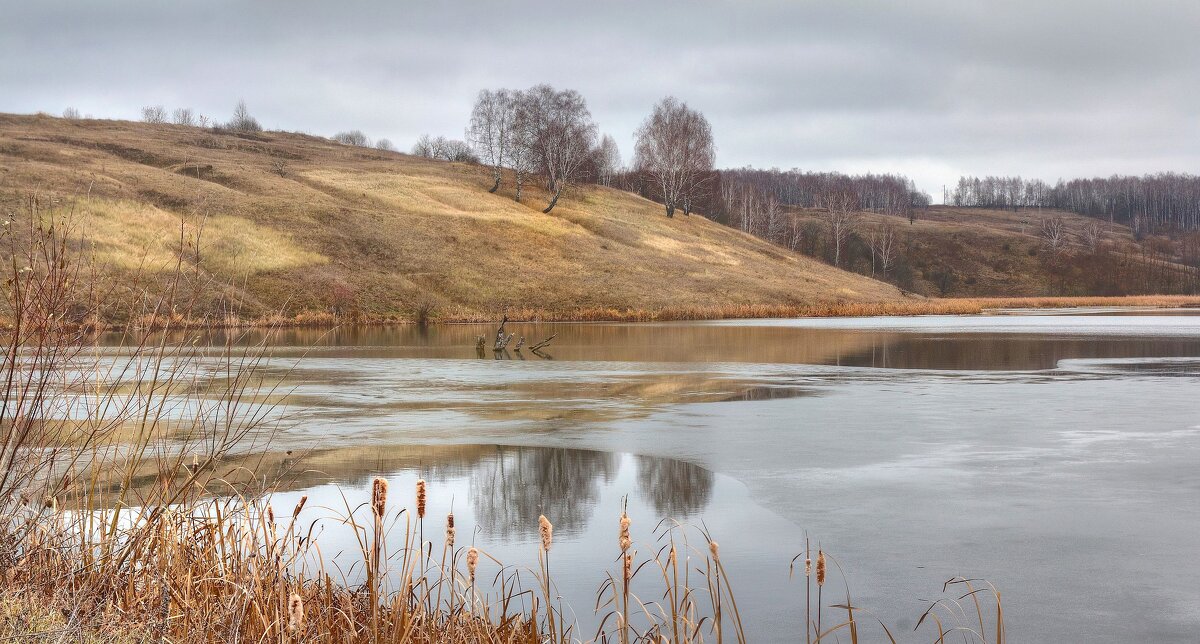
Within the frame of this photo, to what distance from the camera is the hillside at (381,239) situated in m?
48.2

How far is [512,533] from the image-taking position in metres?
7.20

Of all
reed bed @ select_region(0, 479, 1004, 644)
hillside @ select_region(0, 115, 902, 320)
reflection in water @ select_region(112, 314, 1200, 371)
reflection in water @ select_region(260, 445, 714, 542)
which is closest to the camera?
reed bed @ select_region(0, 479, 1004, 644)

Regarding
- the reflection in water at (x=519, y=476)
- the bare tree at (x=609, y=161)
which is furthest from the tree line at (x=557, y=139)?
the reflection in water at (x=519, y=476)

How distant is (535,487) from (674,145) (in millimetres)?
78208

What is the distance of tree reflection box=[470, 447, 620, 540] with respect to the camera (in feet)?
24.7

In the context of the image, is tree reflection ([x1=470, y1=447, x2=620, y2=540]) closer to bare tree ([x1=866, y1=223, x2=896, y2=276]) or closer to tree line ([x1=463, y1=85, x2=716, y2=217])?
tree line ([x1=463, y1=85, x2=716, y2=217])

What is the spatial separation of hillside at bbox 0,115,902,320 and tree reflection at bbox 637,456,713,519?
3298 cm

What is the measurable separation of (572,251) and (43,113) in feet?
156

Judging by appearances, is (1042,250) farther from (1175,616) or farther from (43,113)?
(1175,616)

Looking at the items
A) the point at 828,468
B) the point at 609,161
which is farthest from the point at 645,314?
the point at 609,161

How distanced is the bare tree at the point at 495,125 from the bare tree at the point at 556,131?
4.75ft

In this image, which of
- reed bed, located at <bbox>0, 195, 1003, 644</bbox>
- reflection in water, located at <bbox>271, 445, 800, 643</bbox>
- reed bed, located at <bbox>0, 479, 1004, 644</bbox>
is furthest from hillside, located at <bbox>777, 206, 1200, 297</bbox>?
reed bed, located at <bbox>0, 195, 1003, 644</bbox>

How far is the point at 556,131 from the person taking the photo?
248ft

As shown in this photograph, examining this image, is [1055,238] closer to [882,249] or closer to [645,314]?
[882,249]
